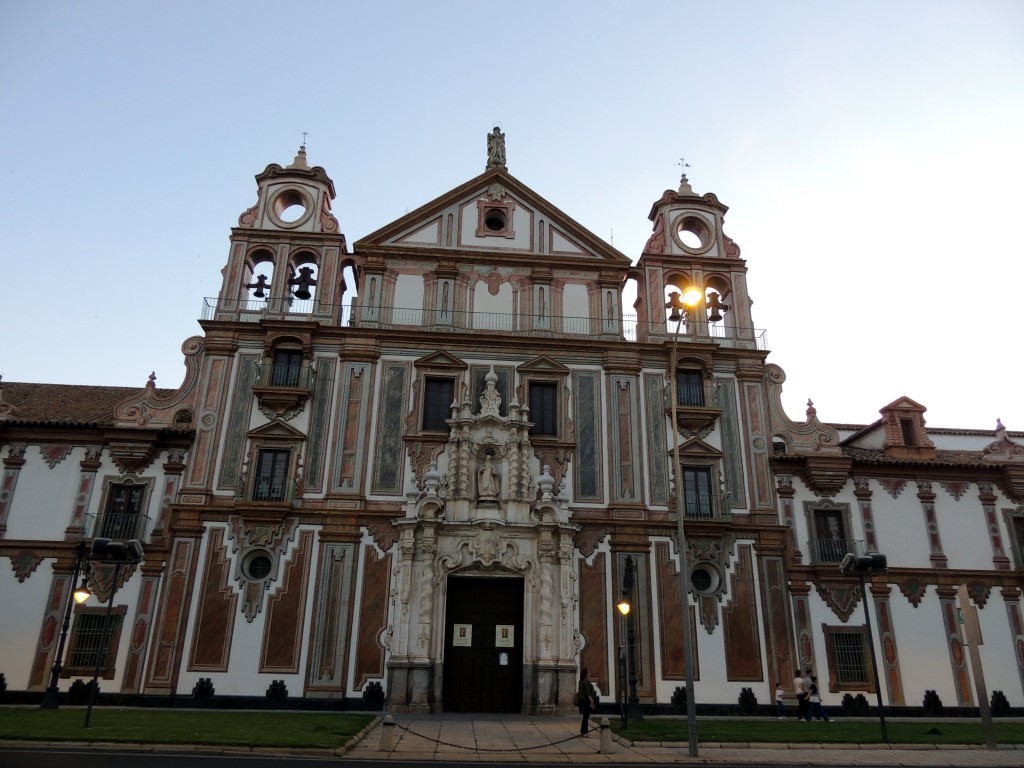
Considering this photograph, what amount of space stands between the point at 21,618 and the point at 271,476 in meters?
9.05

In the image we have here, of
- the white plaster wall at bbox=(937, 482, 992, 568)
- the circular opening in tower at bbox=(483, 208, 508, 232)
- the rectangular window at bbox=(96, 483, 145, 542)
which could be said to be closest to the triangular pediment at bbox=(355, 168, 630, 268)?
the circular opening in tower at bbox=(483, 208, 508, 232)

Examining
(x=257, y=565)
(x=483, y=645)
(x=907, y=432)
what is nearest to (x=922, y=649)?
(x=907, y=432)

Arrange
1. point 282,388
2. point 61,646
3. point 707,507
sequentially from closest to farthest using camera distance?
point 61,646 → point 282,388 → point 707,507

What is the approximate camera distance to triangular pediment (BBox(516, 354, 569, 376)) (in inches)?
1124

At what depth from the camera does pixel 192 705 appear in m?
23.5

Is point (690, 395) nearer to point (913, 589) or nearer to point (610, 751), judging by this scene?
point (913, 589)

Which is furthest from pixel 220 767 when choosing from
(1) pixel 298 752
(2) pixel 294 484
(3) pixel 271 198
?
(3) pixel 271 198

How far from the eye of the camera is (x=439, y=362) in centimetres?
2833

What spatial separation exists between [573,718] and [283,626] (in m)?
9.74

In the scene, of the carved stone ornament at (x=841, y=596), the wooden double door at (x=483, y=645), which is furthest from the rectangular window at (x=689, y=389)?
the wooden double door at (x=483, y=645)

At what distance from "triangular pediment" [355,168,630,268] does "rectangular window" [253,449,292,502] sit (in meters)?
8.81

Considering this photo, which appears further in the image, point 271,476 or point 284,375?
point 284,375

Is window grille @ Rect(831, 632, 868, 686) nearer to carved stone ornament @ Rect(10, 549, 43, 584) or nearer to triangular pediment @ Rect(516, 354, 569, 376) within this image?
triangular pediment @ Rect(516, 354, 569, 376)

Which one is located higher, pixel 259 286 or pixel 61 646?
pixel 259 286
